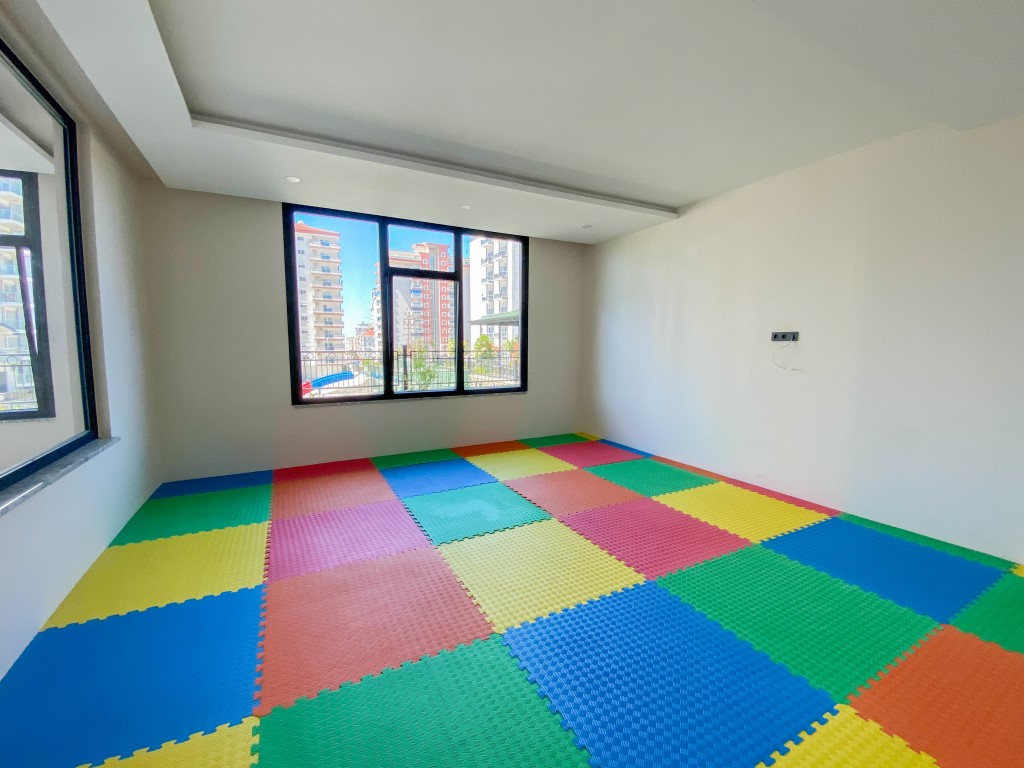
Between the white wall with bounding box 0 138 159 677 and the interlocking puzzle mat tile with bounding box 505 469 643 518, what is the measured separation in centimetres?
289

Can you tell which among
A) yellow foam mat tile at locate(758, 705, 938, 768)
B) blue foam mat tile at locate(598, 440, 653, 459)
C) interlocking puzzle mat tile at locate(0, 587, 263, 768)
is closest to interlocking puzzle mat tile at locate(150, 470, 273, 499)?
interlocking puzzle mat tile at locate(0, 587, 263, 768)

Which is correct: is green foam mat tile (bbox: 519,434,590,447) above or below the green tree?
below

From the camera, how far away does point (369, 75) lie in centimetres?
234

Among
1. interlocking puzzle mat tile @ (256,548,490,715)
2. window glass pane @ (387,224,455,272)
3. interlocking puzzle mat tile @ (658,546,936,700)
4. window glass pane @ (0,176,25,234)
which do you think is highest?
window glass pane @ (387,224,455,272)

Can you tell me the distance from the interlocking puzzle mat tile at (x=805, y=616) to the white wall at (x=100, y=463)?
307cm

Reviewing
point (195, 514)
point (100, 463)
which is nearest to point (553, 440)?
point (195, 514)

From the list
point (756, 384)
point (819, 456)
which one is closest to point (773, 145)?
point (756, 384)

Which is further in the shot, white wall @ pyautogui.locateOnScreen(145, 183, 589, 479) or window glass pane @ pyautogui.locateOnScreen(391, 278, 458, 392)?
window glass pane @ pyautogui.locateOnScreen(391, 278, 458, 392)

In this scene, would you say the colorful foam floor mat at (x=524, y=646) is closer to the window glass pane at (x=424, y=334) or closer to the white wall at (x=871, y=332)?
the white wall at (x=871, y=332)

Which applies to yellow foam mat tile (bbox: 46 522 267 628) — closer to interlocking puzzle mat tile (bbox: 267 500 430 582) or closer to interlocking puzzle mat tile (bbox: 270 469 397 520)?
interlocking puzzle mat tile (bbox: 267 500 430 582)

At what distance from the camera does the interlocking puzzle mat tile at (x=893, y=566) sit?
7.50ft

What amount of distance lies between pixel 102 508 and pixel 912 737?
4.23 metres

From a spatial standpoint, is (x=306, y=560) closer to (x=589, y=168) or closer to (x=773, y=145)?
(x=589, y=168)

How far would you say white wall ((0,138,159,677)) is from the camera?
1875 mm
